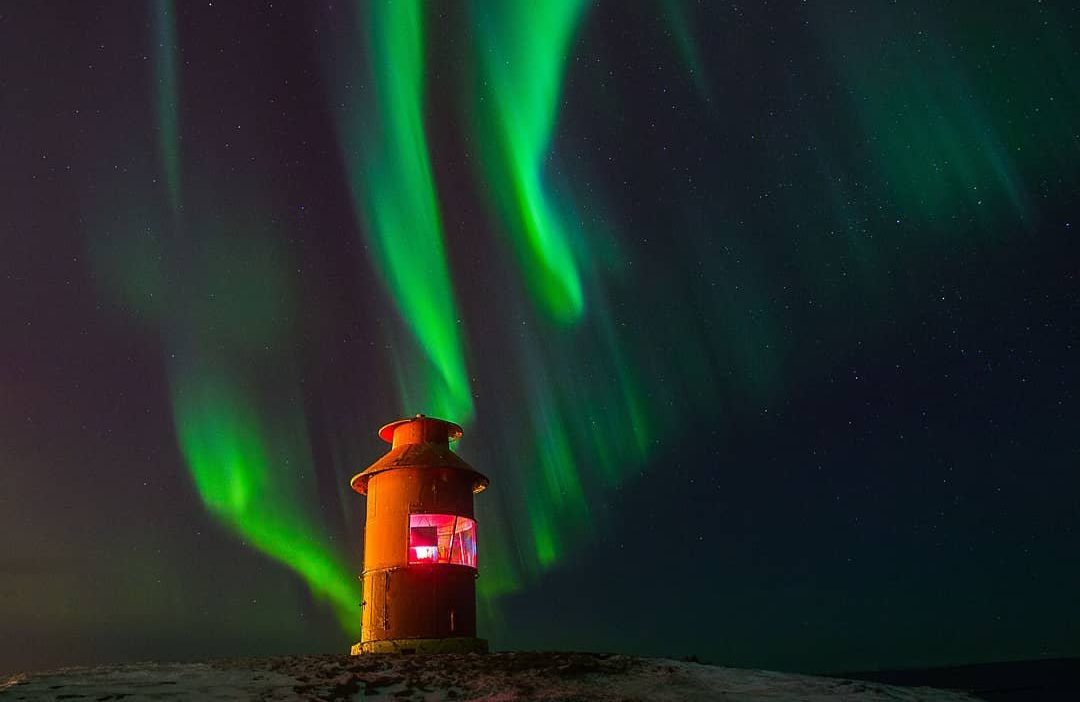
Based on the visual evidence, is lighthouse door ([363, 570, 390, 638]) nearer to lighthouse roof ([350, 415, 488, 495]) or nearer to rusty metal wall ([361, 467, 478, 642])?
rusty metal wall ([361, 467, 478, 642])

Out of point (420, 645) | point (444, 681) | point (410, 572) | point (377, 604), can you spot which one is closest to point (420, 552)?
point (410, 572)

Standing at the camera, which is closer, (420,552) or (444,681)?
(444,681)

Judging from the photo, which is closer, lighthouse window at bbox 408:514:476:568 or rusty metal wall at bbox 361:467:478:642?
rusty metal wall at bbox 361:467:478:642

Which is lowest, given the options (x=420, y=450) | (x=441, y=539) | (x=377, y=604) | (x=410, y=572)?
(x=377, y=604)

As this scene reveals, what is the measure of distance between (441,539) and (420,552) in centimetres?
80

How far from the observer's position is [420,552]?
20953mm

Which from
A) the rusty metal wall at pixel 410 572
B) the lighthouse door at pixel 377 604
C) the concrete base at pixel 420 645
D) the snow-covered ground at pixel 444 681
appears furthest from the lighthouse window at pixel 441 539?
the snow-covered ground at pixel 444 681

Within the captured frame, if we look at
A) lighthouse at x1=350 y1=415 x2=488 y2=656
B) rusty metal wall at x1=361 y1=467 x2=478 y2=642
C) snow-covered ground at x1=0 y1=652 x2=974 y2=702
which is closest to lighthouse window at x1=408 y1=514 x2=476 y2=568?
lighthouse at x1=350 y1=415 x2=488 y2=656

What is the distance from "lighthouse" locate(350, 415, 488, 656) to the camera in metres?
20.1

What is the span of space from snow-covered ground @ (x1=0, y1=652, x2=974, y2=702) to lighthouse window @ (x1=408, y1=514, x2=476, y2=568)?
521 cm

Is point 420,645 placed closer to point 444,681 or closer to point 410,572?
point 410,572

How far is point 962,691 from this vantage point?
17.6 meters

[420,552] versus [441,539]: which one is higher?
[441,539]

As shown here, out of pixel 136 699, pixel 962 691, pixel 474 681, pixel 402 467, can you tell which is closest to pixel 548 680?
pixel 474 681
